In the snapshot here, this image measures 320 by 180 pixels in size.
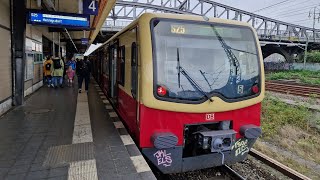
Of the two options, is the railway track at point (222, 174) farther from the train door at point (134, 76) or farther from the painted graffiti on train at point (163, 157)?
the train door at point (134, 76)

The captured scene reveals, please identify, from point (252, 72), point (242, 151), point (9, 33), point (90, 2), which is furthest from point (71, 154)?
point (90, 2)

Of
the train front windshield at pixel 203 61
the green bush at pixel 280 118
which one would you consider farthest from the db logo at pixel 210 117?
the green bush at pixel 280 118

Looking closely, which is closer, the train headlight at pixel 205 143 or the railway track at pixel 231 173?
the train headlight at pixel 205 143

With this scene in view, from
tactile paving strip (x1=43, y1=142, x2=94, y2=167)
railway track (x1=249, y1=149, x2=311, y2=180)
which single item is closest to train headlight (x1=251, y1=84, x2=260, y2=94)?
railway track (x1=249, y1=149, x2=311, y2=180)

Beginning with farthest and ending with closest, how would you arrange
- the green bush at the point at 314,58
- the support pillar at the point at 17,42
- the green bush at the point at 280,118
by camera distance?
the green bush at the point at 314,58 < the green bush at the point at 280,118 < the support pillar at the point at 17,42

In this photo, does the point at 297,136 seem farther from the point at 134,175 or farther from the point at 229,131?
the point at 134,175

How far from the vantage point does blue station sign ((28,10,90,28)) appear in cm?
885

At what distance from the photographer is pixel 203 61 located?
4.34m

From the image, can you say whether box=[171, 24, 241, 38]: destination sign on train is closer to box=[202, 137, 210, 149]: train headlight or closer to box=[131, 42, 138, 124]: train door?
box=[131, 42, 138, 124]: train door

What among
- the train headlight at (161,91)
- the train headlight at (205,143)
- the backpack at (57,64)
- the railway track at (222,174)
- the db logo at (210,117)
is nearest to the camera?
the train headlight at (161,91)

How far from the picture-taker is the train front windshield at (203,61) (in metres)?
4.11

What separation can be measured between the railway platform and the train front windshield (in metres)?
1.27

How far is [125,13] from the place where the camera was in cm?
6906

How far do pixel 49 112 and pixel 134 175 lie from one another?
5151mm
